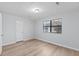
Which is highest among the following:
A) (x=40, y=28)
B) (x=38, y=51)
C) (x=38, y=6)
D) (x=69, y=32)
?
(x=38, y=6)

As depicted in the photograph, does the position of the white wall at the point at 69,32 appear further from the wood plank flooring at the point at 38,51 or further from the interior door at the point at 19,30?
the interior door at the point at 19,30

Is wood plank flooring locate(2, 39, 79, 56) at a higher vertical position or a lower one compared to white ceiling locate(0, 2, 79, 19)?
lower

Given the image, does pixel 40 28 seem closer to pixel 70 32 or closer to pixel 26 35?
pixel 26 35

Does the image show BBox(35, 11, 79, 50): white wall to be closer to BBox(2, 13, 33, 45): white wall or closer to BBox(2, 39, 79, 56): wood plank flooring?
BBox(2, 39, 79, 56): wood plank flooring

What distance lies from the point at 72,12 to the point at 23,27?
416 centimetres

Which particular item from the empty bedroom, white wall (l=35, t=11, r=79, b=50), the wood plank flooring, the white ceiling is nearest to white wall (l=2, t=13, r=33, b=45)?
the empty bedroom

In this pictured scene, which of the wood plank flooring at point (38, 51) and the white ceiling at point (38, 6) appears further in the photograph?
the wood plank flooring at point (38, 51)

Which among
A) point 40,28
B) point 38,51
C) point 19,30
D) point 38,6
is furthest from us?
point 40,28

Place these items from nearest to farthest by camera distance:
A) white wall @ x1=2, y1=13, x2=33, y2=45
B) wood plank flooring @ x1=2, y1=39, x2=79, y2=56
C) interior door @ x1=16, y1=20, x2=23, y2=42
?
wood plank flooring @ x1=2, y1=39, x2=79, y2=56
white wall @ x1=2, y1=13, x2=33, y2=45
interior door @ x1=16, y1=20, x2=23, y2=42

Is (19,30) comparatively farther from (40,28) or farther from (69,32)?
(69,32)

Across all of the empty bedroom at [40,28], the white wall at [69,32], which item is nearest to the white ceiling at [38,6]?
the empty bedroom at [40,28]

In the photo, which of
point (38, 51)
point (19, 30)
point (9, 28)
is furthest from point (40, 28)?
point (38, 51)

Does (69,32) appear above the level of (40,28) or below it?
below

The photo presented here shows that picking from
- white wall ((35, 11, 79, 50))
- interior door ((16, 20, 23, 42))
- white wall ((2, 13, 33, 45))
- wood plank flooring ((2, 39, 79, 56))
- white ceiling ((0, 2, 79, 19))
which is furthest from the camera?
interior door ((16, 20, 23, 42))
